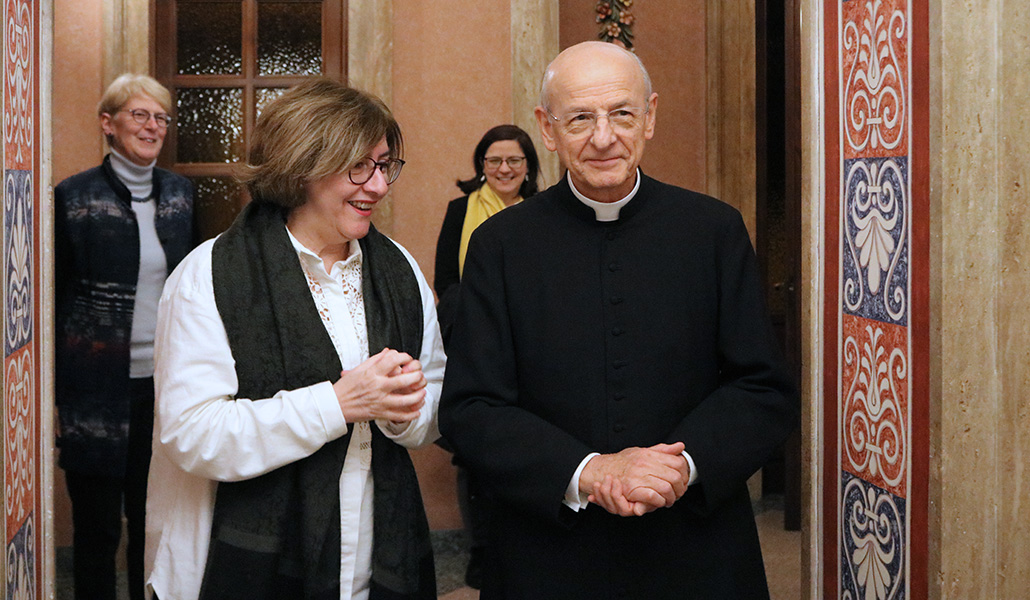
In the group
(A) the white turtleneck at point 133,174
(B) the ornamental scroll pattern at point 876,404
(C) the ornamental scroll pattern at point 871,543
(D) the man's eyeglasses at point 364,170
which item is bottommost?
(C) the ornamental scroll pattern at point 871,543

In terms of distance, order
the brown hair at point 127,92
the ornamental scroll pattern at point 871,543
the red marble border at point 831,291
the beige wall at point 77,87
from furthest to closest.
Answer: the beige wall at point 77,87 → the brown hair at point 127,92 → the red marble border at point 831,291 → the ornamental scroll pattern at point 871,543

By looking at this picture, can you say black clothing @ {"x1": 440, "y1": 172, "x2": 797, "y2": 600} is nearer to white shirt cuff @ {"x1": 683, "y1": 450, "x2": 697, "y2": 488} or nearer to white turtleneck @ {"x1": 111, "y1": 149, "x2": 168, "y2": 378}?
white shirt cuff @ {"x1": 683, "y1": 450, "x2": 697, "y2": 488}

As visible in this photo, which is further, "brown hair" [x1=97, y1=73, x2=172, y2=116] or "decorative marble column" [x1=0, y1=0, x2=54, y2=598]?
"brown hair" [x1=97, y1=73, x2=172, y2=116]

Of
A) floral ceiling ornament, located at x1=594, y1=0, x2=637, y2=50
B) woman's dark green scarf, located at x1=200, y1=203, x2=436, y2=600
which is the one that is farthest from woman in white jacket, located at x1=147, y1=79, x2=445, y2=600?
floral ceiling ornament, located at x1=594, y1=0, x2=637, y2=50

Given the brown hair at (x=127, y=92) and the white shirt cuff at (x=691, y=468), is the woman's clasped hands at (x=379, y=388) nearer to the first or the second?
the white shirt cuff at (x=691, y=468)

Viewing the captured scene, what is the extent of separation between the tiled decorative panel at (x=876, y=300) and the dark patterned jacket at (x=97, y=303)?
2.24 metres

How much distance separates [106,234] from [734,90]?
301cm

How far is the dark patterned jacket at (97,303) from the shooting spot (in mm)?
3428

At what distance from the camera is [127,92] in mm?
3551

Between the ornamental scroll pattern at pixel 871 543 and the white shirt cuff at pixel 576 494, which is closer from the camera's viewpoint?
the white shirt cuff at pixel 576 494

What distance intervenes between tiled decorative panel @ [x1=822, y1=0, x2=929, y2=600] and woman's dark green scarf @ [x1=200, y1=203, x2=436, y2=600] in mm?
908

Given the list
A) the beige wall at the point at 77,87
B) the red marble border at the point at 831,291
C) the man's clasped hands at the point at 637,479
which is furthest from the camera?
the beige wall at the point at 77,87

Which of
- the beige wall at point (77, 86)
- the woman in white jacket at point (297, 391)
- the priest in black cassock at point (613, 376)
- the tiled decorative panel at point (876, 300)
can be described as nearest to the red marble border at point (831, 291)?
the tiled decorative panel at point (876, 300)

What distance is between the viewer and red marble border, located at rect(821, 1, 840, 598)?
2.24 m
